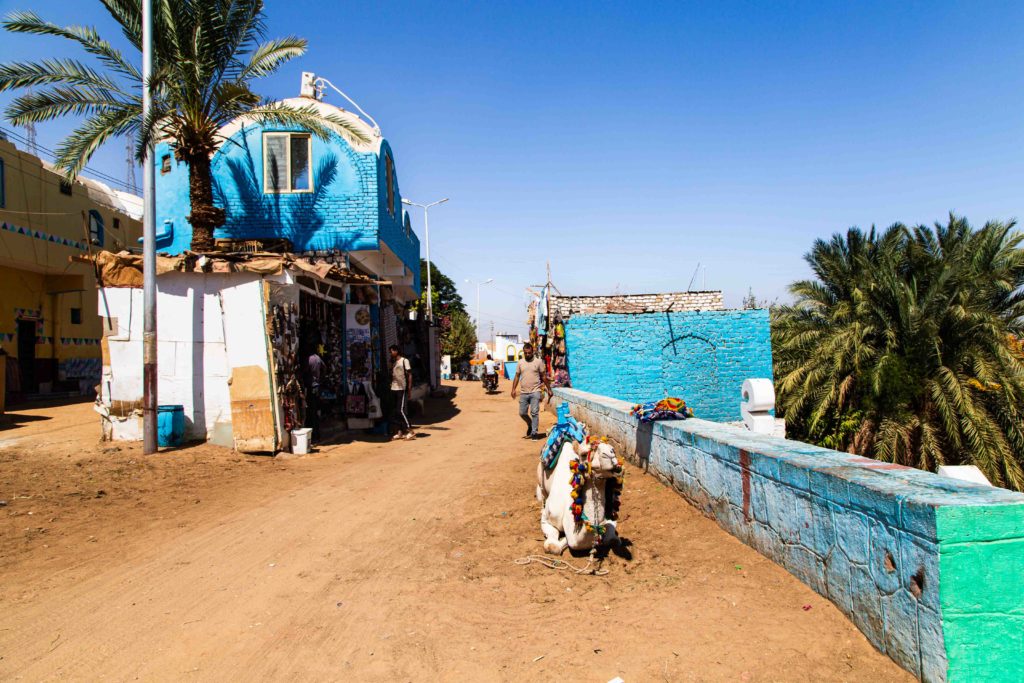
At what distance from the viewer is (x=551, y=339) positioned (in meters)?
21.4

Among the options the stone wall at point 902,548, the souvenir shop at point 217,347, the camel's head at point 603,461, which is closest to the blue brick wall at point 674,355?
the souvenir shop at point 217,347

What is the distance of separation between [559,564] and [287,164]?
12.7 m

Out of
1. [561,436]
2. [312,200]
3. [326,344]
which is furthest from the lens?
[312,200]

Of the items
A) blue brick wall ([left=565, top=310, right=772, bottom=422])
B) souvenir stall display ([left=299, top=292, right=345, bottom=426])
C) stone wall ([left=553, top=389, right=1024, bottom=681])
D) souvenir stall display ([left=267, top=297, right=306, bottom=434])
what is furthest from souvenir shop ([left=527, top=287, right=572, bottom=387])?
stone wall ([left=553, top=389, right=1024, bottom=681])

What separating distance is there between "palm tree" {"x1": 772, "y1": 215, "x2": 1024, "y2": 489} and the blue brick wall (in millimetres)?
3432

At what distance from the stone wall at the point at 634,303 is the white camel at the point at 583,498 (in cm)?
1410

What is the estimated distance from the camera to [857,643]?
3.53m

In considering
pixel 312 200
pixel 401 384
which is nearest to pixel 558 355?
pixel 401 384

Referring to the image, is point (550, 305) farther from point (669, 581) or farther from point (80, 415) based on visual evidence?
point (669, 581)

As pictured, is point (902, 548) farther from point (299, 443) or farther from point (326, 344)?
point (326, 344)

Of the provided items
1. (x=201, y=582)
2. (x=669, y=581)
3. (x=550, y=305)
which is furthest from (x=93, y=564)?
(x=550, y=305)

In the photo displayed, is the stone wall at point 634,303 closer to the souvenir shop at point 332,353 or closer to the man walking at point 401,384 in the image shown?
the souvenir shop at point 332,353

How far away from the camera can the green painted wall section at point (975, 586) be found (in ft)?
9.57

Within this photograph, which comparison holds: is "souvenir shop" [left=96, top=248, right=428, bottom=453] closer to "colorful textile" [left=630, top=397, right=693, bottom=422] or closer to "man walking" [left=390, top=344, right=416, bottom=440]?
"man walking" [left=390, top=344, right=416, bottom=440]
